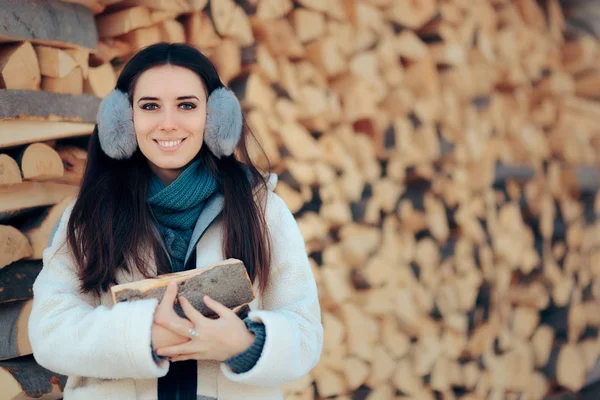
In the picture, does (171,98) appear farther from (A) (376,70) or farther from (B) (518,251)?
(B) (518,251)

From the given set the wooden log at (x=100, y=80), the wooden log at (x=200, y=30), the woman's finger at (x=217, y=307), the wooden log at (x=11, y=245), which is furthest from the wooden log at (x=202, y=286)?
the wooden log at (x=200, y=30)

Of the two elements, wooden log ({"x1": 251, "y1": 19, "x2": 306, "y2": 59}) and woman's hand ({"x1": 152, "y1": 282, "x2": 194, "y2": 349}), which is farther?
wooden log ({"x1": 251, "y1": 19, "x2": 306, "y2": 59})

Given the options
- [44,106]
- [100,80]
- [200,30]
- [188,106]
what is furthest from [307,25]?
[188,106]

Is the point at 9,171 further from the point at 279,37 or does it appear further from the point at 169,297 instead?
the point at 279,37

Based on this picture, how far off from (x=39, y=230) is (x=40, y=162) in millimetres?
177

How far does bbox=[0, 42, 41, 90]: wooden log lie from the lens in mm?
2041

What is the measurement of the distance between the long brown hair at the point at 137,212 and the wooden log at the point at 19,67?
0.40 m

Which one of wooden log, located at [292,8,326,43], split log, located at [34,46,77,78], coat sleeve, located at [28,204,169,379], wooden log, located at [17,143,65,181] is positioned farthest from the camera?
wooden log, located at [292,8,326,43]

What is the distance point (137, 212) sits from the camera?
1682 millimetres

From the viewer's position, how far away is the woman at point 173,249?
1537 millimetres

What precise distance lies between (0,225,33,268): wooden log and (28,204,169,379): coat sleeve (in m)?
0.41

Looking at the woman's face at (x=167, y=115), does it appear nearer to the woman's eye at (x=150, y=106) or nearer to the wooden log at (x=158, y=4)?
the woman's eye at (x=150, y=106)

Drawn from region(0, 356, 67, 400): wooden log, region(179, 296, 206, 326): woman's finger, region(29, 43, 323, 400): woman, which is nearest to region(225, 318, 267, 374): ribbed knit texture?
region(29, 43, 323, 400): woman

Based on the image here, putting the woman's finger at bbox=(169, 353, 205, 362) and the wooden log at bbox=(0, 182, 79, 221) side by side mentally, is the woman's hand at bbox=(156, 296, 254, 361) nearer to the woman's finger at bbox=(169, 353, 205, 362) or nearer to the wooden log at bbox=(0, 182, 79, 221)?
the woman's finger at bbox=(169, 353, 205, 362)
